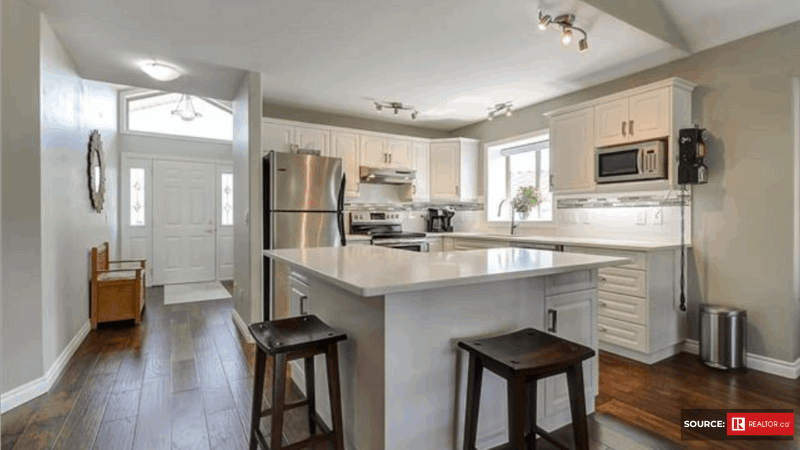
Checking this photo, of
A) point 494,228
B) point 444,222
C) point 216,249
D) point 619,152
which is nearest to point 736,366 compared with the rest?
point 619,152

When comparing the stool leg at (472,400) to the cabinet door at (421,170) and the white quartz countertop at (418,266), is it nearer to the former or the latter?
the white quartz countertop at (418,266)

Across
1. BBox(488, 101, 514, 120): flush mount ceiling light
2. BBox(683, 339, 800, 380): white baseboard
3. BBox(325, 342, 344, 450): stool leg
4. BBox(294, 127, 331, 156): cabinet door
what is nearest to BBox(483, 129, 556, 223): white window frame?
BBox(488, 101, 514, 120): flush mount ceiling light

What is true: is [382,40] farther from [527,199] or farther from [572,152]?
[527,199]

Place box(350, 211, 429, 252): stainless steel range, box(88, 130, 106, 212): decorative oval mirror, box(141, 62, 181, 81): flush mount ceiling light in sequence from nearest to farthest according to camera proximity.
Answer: box(141, 62, 181, 81): flush mount ceiling light, box(88, 130, 106, 212): decorative oval mirror, box(350, 211, 429, 252): stainless steel range

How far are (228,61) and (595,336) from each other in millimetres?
3410

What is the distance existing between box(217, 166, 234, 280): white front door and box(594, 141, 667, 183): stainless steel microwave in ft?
18.9

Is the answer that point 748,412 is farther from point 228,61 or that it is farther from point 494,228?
point 228,61

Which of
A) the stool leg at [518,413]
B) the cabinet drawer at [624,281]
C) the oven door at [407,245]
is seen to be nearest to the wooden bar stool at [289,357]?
the stool leg at [518,413]

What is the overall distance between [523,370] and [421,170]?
4.03 meters

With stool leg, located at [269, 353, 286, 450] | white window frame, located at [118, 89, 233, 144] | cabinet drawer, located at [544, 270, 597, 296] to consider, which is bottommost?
stool leg, located at [269, 353, 286, 450]

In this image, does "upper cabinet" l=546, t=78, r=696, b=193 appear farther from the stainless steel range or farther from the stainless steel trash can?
the stainless steel range

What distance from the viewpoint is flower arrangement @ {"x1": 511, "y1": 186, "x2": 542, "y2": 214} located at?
4.43 meters

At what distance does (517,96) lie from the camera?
4129 mm

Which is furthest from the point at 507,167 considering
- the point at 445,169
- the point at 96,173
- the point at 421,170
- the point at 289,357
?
the point at 96,173
